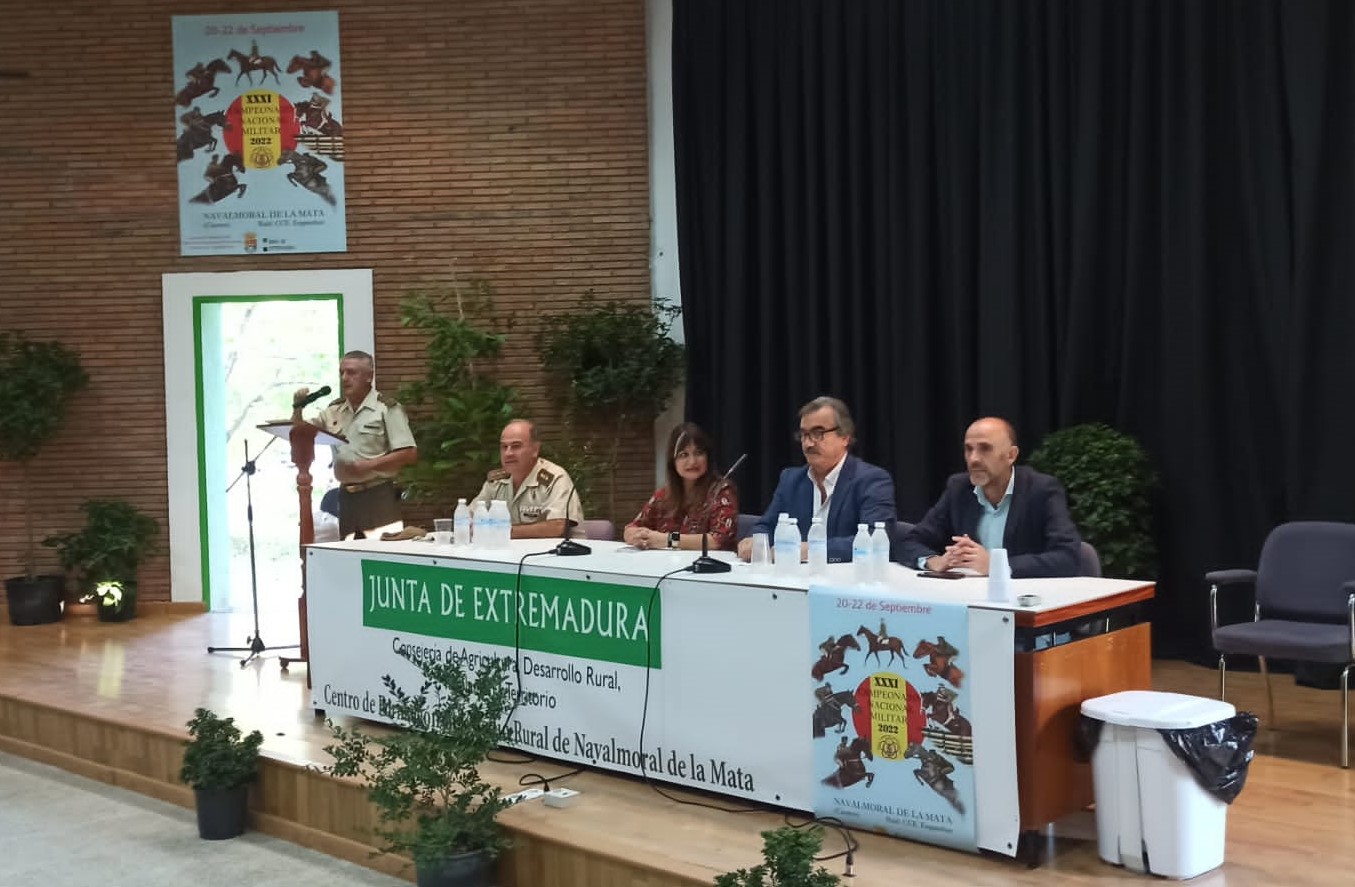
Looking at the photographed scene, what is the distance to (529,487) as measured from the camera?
6.23 metres

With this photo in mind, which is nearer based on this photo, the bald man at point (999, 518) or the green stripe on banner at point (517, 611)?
the bald man at point (999, 518)

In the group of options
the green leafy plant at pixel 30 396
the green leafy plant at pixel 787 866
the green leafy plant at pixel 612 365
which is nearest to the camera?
the green leafy plant at pixel 787 866

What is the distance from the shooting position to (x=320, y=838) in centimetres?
483

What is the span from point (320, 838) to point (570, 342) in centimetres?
418

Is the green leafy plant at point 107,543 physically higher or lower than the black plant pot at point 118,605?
higher

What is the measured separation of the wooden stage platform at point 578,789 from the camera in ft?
12.4

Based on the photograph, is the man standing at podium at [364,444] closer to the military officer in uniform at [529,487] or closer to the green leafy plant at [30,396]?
the military officer in uniform at [529,487]

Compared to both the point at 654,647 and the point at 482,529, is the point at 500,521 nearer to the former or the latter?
the point at 482,529

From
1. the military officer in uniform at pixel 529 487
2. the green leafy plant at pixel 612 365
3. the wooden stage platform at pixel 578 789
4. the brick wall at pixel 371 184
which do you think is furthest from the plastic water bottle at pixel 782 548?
the brick wall at pixel 371 184

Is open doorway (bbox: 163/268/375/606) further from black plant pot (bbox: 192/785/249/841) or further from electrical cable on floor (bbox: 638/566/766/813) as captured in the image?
electrical cable on floor (bbox: 638/566/766/813)

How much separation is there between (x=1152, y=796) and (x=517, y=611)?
88.6 inches

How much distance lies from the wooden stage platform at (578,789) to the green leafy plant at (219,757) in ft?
0.27

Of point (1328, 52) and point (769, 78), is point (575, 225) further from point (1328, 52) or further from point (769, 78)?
point (1328, 52)

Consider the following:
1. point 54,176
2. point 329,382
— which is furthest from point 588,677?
point 54,176
